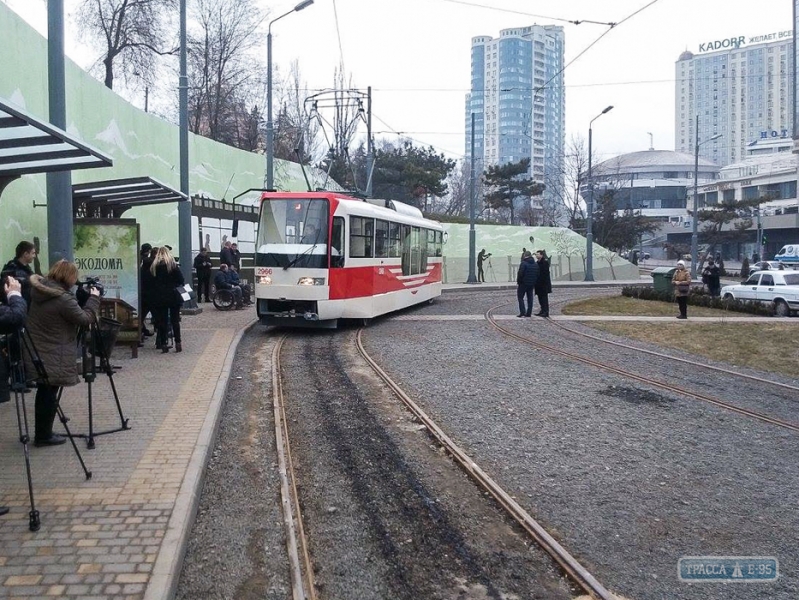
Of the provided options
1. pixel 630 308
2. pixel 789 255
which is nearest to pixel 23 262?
pixel 630 308

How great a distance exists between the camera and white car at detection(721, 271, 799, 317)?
2712 centimetres

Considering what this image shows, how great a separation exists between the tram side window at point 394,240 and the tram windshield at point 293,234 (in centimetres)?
325

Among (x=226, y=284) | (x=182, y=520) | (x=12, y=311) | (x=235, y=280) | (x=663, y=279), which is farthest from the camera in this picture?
(x=663, y=279)

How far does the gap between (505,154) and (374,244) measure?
103744 mm

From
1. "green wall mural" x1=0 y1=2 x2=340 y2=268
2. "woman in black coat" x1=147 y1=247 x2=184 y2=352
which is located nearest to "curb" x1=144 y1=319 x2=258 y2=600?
"green wall mural" x1=0 y1=2 x2=340 y2=268

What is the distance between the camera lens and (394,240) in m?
19.6

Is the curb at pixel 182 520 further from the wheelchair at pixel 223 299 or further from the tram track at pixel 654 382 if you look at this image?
the wheelchair at pixel 223 299

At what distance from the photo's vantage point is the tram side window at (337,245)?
53.0ft

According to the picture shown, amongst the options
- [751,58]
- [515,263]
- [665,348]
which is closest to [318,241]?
[665,348]

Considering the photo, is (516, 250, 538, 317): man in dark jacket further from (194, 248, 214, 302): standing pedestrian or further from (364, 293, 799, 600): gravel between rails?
(194, 248, 214, 302): standing pedestrian

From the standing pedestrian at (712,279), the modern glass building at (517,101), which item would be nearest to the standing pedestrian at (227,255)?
the standing pedestrian at (712,279)

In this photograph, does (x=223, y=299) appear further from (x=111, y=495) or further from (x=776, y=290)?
(x=776, y=290)

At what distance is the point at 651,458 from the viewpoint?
7414 mm

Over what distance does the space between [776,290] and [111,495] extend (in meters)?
26.7
